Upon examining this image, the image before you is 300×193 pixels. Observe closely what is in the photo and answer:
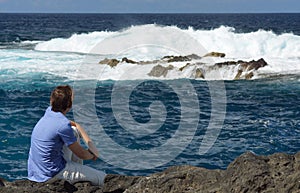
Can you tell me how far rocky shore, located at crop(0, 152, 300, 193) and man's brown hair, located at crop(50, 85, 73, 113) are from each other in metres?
0.68

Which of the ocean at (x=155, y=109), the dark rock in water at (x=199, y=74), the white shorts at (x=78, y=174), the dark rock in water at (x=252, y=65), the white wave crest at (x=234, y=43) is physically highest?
the white wave crest at (x=234, y=43)

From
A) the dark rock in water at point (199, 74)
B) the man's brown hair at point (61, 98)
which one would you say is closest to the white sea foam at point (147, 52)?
the dark rock in water at point (199, 74)

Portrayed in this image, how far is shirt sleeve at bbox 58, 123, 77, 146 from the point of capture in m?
4.41

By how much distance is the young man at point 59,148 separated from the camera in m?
4.43

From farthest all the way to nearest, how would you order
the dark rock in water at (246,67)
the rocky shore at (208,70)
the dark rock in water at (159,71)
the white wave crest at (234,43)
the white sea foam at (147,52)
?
the white wave crest at (234,43)
the white sea foam at (147,52)
the dark rock in water at (159,71)
the rocky shore at (208,70)
the dark rock in water at (246,67)

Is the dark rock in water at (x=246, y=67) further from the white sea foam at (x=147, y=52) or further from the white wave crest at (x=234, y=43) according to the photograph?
the white wave crest at (x=234, y=43)

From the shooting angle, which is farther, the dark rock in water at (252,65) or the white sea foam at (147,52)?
the white sea foam at (147,52)

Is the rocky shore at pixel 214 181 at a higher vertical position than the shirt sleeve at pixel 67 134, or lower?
lower

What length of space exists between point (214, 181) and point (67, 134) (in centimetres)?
142

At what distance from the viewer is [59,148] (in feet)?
14.9

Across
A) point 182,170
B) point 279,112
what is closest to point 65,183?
point 182,170

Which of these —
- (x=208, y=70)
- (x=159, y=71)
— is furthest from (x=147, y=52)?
(x=208, y=70)

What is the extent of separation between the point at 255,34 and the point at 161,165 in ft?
85.1

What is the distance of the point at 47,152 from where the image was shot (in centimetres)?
454
